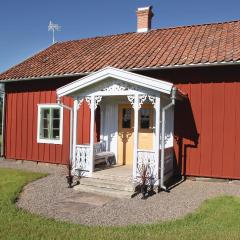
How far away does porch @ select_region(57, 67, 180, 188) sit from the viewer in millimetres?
9875

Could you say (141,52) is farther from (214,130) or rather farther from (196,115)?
(214,130)

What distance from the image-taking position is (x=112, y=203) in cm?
879

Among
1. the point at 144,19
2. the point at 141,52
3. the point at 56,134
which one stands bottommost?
the point at 56,134

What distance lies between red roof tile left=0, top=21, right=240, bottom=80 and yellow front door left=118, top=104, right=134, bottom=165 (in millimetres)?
1556

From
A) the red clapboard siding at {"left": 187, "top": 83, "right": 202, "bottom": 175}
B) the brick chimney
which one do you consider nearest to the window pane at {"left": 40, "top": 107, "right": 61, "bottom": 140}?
the red clapboard siding at {"left": 187, "top": 83, "right": 202, "bottom": 175}

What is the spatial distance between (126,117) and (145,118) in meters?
0.77

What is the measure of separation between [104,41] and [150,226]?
1139 cm

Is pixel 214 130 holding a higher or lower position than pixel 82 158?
higher

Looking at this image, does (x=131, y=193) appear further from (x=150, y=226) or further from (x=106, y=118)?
(x=106, y=118)

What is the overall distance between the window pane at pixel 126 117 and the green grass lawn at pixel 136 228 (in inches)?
206

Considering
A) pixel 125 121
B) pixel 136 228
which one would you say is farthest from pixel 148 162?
pixel 136 228

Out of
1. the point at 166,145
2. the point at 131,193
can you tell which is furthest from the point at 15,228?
the point at 166,145

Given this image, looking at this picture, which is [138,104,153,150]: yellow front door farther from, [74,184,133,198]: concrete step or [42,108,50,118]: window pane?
[42,108,50,118]: window pane

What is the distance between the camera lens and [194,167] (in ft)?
37.9
